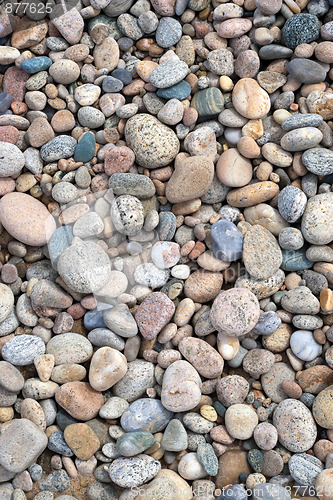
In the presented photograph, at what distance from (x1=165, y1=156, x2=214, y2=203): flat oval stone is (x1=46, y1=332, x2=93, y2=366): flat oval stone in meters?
0.83

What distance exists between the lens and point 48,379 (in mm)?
2301

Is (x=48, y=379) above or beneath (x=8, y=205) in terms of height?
beneath

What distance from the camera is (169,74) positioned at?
254cm

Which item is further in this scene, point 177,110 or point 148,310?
point 177,110

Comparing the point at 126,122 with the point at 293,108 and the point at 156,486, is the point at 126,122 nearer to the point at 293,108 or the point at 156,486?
the point at 293,108

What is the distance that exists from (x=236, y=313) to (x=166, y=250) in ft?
1.52

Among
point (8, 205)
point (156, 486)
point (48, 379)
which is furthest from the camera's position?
point (8, 205)

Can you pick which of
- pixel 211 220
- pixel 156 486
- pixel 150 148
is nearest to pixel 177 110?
pixel 150 148

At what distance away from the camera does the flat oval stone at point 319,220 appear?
2.34m

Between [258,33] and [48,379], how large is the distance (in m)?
2.04

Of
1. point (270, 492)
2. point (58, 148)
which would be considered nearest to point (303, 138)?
point (58, 148)

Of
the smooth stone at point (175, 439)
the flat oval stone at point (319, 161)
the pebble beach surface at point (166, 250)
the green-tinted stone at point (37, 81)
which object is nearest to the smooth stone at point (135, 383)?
the pebble beach surface at point (166, 250)

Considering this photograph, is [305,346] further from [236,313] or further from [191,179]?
[191,179]

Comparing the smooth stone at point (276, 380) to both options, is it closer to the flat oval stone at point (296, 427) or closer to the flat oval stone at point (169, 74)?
the flat oval stone at point (296, 427)
